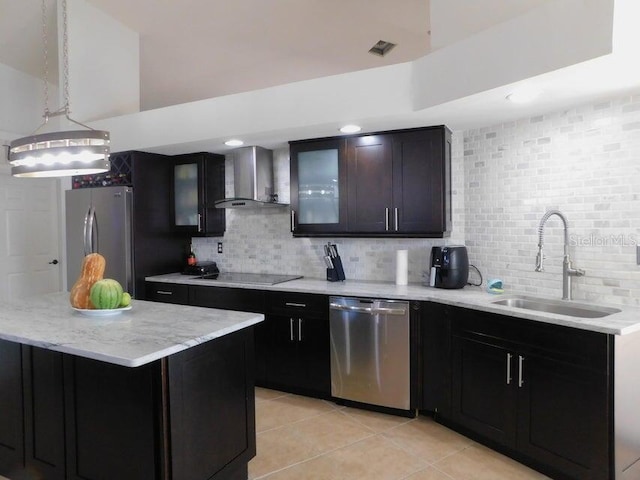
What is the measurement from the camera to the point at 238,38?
4.14 m

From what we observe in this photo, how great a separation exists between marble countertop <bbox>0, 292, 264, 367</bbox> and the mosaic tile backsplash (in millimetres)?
1844

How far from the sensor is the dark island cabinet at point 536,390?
79.5 inches

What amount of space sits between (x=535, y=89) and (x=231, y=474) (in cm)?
265

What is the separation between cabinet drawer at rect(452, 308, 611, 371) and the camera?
6.57 feet

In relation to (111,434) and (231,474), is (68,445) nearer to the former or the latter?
(111,434)

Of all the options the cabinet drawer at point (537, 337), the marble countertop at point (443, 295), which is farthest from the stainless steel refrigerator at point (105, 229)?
the cabinet drawer at point (537, 337)

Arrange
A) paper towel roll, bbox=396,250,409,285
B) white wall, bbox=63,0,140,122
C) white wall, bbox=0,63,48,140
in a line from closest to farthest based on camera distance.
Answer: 1. paper towel roll, bbox=396,250,409,285
2. white wall, bbox=63,0,140,122
3. white wall, bbox=0,63,48,140

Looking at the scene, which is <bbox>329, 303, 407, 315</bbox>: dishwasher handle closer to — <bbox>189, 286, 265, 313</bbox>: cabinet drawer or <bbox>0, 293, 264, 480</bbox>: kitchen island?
<bbox>189, 286, 265, 313</bbox>: cabinet drawer

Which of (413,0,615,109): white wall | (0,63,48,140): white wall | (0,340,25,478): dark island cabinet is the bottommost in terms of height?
(0,340,25,478): dark island cabinet

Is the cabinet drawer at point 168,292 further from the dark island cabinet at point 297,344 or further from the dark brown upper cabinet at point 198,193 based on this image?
the dark island cabinet at point 297,344

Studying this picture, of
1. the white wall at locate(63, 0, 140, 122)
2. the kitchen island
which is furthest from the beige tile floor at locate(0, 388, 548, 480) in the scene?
the white wall at locate(63, 0, 140, 122)

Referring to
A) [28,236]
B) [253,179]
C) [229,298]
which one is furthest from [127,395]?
[28,236]

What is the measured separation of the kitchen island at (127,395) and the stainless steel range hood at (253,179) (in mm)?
1715

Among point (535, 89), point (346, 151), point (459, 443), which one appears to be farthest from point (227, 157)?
point (459, 443)
